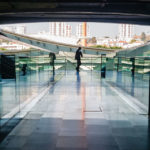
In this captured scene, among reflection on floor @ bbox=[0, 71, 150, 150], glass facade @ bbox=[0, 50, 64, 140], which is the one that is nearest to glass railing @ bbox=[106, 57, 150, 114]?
reflection on floor @ bbox=[0, 71, 150, 150]

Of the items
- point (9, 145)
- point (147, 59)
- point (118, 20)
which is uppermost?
point (118, 20)

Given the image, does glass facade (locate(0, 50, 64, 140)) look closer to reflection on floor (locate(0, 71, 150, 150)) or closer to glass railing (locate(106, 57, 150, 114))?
reflection on floor (locate(0, 71, 150, 150))

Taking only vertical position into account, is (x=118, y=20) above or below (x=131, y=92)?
above

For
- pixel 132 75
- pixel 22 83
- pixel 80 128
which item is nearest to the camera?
pixel 80 128

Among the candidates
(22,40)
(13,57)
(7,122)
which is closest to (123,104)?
(7,122)

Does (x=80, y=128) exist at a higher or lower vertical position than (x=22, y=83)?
lower

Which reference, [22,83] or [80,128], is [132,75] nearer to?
[22,83]

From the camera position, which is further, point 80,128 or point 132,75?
point 132,75

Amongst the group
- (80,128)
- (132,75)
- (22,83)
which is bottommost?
(80,128)

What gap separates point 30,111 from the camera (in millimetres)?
5113

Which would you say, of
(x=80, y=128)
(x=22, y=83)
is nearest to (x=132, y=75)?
(x=22, y=83)

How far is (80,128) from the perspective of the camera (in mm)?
3924

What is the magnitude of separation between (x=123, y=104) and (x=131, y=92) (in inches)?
68.7

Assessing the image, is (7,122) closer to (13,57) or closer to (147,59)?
(13,57)
